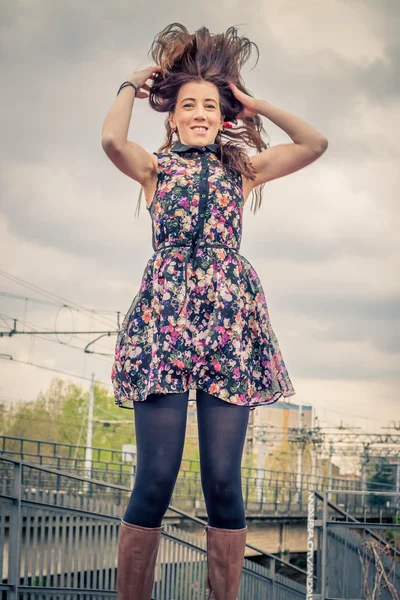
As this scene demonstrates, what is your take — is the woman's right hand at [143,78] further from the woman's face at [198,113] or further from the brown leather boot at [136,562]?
the brown leather boot at [136,562]

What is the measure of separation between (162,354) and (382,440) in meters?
40.7

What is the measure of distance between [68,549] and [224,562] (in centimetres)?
335

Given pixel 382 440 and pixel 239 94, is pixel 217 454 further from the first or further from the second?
pixel 382 440

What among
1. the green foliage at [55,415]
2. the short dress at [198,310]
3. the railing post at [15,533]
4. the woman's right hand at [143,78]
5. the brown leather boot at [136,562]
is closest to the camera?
the brown leather boot at [136,562]

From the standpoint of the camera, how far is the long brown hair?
3.08 meters

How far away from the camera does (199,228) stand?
9.37 feet

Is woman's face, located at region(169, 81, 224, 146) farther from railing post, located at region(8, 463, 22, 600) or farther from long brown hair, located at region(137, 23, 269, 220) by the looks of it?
railing post, located at region(8, 463, 22, 600)

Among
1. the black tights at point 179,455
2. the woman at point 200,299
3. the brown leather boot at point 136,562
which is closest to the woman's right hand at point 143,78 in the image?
the woman at point 200,299

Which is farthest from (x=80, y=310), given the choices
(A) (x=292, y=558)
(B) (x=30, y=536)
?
(B) (x=30, y=536)

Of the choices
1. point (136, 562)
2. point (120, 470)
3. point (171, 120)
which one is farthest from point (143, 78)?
point (120, 470)

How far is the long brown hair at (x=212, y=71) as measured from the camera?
10.1ft

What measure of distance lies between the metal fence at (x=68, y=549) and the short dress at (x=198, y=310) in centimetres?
231

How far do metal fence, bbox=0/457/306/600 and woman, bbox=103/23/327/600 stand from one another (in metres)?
2.30

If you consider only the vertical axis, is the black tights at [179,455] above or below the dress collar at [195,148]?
below
